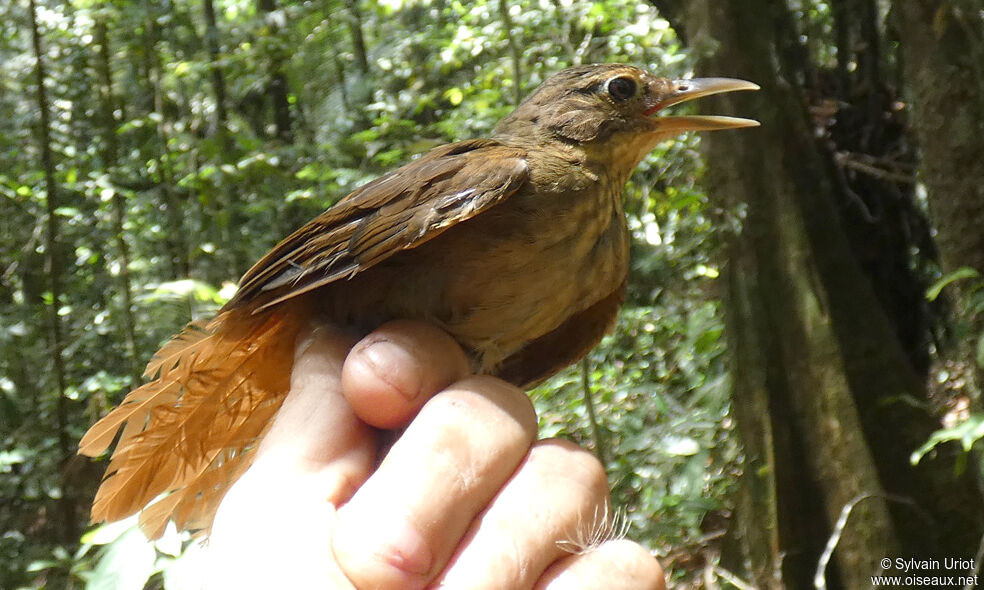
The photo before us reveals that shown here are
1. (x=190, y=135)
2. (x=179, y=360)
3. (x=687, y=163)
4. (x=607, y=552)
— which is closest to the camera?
(x=607, y=552)

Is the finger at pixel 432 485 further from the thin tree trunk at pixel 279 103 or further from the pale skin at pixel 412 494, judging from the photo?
the thin tree trunk at pixel 279 103

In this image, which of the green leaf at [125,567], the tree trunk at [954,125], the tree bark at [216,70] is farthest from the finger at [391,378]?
the tree bark at [216,70]

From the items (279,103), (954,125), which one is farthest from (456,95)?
(954,125)

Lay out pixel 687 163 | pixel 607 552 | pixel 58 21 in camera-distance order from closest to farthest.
Answer: pixel 607 552
pixel 687 163
pixel 58 21

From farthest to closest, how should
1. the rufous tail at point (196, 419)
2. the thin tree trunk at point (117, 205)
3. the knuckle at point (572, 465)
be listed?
1. the thin tree trunk at point (117, 205)
2. the rufous tail at point (196, 419)
3. the knuckle at point (572, 465)

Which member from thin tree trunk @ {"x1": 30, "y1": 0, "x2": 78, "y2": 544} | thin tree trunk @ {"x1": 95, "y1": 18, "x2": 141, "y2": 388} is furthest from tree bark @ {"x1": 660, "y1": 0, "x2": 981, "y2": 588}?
thin tree trunk @ {"x1": 30, "y1": 0, "x2": 78, "y2": 544}

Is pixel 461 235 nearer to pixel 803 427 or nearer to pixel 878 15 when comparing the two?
pixel 803 427

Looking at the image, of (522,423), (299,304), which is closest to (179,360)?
(299,304)

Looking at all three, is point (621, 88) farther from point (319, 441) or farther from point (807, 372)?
point (807, 372)
